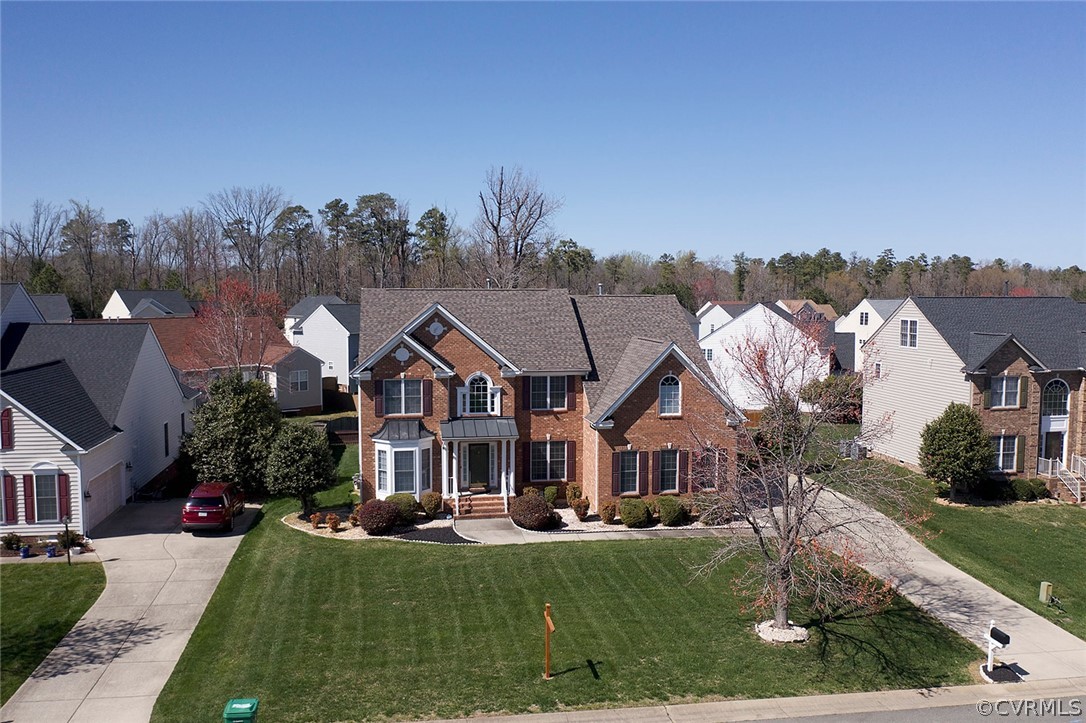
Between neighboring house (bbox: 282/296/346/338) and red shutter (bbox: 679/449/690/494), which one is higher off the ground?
neighboring house (bbox: 282/296/346/338)

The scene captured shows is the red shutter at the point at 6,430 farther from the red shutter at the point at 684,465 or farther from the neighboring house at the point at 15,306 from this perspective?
the red shutter at the point at 684,465

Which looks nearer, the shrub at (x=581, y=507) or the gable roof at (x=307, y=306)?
the shrub at (x=581, y=507)

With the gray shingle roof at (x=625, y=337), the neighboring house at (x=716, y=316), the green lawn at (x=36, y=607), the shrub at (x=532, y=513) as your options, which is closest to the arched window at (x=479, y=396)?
the gray shingle roof at (x=625, y=337)

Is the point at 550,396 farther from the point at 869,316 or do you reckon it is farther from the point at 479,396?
the point at 869,316

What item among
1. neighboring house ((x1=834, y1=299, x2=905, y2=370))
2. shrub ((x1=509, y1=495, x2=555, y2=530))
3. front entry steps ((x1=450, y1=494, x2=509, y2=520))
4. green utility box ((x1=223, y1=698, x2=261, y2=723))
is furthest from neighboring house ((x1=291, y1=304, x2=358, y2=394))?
green utility box ((x1=223, y1=698, x2=261, y2=723))

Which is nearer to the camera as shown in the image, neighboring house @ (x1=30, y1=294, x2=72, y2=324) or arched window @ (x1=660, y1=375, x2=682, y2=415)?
arched window @ (x1=660, y1=375, x2=682, y2=415)

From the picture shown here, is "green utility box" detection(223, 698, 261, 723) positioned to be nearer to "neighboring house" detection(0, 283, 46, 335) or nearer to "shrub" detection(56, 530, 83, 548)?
"shrub" detection(56, 530, 83, 548)
